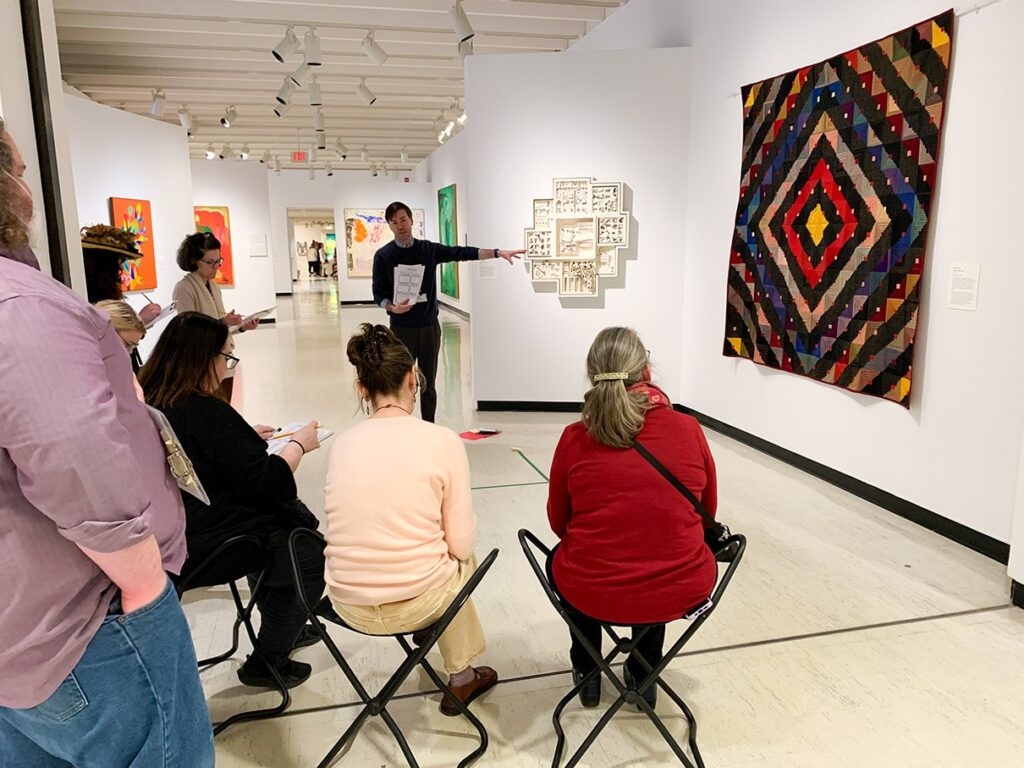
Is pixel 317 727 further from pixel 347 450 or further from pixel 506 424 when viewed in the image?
pixel 506 424

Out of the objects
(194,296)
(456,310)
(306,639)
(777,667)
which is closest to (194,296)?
(194,296)

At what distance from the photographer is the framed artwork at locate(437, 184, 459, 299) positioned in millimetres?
13312

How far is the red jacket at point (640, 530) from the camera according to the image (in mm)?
1699

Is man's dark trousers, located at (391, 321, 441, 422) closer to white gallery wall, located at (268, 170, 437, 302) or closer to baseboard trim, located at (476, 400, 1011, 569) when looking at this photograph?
baseboard trim, located at (476, 400, 1011, 569)

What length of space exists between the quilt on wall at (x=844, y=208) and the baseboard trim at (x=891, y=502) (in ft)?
1.70

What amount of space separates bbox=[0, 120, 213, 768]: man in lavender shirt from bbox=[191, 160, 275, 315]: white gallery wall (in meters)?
12.8

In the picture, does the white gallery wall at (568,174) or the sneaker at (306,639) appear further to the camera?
the white gallery wall at (568,174)

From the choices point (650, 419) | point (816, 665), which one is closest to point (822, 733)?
point (816, 665)

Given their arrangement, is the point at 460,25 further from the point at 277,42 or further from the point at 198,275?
the point at 198,275

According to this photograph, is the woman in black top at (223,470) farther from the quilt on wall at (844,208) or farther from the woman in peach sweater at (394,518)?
the quilt on wall at (844,208)

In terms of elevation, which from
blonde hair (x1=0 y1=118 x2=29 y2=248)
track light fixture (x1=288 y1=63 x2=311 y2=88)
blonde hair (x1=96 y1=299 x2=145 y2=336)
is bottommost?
blonde hair (x1=96 y1=299 x2=145 y2=336)

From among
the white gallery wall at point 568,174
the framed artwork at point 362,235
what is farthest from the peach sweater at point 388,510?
the framed artwork at point 362,235

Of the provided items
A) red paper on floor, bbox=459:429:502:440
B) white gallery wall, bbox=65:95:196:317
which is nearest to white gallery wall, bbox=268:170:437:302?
white gallery wall, bbox=65:95:196:317

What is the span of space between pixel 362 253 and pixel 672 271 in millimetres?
12442
